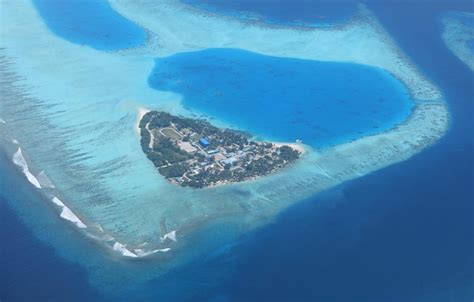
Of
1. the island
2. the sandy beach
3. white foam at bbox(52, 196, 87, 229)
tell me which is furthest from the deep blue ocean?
the sandy beach

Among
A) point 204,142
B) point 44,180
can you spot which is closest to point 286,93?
point 204,142

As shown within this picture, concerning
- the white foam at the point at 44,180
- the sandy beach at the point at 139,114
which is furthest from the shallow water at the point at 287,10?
the white foam at the point at 44,180

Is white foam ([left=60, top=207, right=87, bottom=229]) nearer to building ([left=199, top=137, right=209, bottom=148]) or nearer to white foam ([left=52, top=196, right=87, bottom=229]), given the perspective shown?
white foam ([left=52, top=196, right=87, bottom=229])

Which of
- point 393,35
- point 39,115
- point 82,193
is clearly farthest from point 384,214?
point 393,35

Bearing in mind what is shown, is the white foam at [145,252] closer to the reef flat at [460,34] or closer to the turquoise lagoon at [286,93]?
the turquoise lagoon at [286,93]

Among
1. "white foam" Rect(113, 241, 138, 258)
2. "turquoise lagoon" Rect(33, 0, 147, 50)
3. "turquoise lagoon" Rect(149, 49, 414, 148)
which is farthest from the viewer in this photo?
"turquoise lagoon" Rect(33, 0, 147, 50)

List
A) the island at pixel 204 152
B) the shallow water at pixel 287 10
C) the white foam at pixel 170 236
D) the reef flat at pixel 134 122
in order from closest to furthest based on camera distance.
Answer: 1. the white foam at pixel 170 236
2. the reef flat at pixel 134 122
3. the island at pixel 204 152
4. the shallow water at pixel 287 10

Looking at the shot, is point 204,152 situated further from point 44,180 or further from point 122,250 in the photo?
point 122,250
